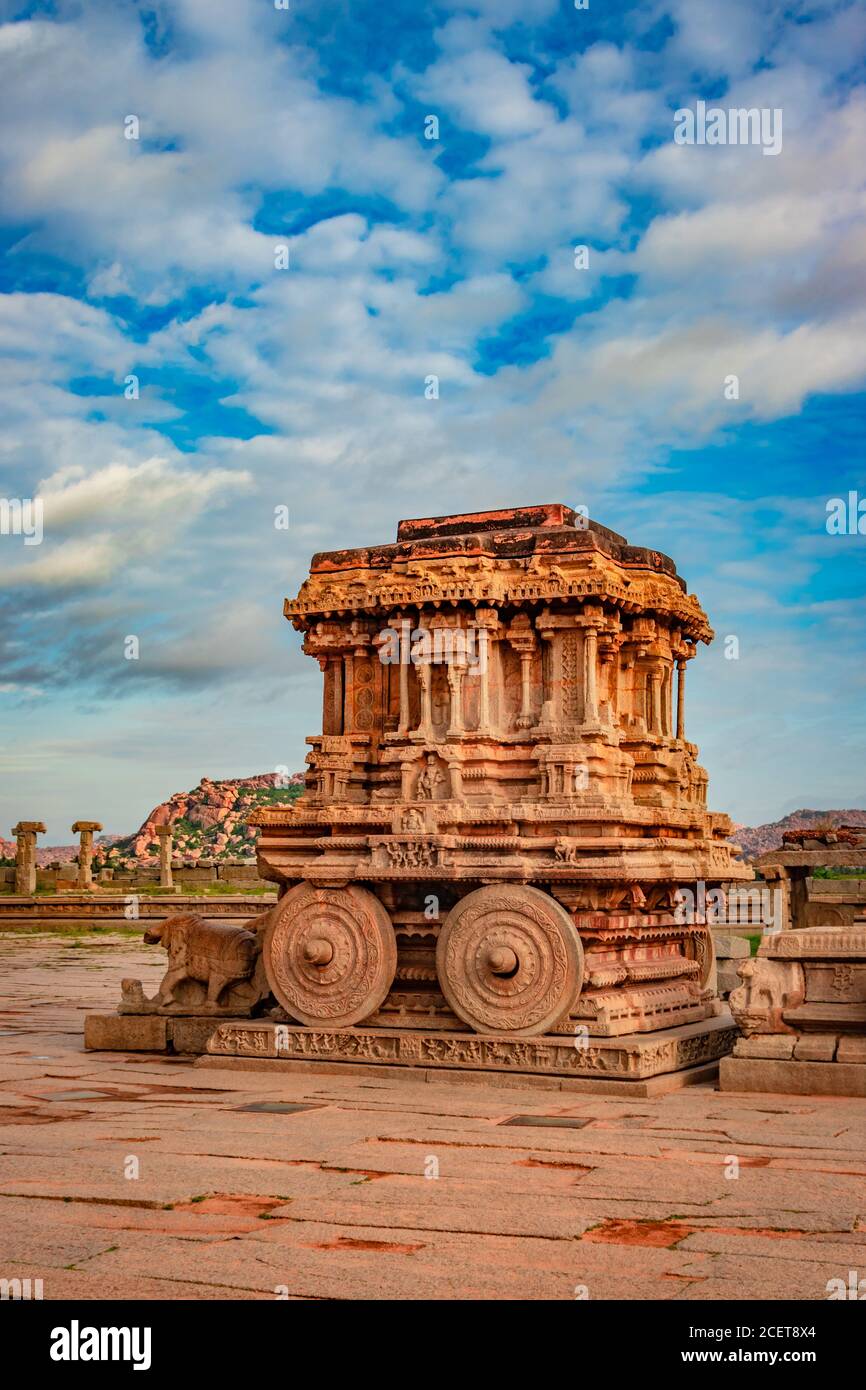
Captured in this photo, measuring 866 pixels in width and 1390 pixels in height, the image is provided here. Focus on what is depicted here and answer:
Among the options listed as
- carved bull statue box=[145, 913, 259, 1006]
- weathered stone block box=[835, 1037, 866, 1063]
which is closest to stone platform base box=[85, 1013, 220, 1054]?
carved bull statue box=[145, 913, 259, 1006]

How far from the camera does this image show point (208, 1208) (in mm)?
6793

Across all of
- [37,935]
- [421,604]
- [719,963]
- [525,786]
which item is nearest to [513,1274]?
[525,786]

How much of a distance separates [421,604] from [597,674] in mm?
1631

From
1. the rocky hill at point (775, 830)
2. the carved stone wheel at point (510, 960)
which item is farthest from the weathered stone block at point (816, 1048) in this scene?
the rocky hill at point (775, 830)

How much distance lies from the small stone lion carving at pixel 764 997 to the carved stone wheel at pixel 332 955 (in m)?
2.84

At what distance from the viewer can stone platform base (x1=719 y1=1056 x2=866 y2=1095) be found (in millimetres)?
9742

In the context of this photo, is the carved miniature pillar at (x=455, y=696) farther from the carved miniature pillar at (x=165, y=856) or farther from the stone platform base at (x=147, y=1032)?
the carved miniature pillar at (x=165, y=856)

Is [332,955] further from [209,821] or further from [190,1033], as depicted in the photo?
[209,821]

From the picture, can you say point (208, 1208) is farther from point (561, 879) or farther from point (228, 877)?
point (228, 877)

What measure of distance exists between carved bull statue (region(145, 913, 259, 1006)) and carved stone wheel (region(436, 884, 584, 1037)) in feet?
7.58

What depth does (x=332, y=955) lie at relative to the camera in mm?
11398

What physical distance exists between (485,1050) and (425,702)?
9.89 feet

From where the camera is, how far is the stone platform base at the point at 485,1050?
33.7 feet

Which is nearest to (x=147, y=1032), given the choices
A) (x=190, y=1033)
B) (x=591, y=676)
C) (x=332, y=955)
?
(x=190, y=1033)
